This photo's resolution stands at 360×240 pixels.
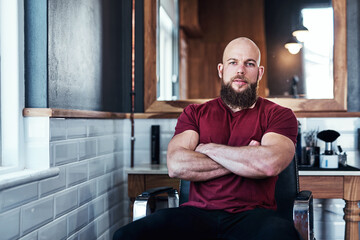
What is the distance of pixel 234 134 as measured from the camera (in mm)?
2047

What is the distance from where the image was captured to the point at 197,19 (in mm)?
3094

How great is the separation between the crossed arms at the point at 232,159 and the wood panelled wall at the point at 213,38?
109 cm

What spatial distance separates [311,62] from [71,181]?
1.94 meters

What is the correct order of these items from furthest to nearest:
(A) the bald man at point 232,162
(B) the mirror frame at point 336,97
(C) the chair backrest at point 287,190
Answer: (B) the mirror frame at point 336,97, (C) the chair backrest at point 287,190, (A) the bald man at point 232,162

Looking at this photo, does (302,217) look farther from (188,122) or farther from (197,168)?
(188,122)

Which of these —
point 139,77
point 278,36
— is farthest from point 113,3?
point 278,36

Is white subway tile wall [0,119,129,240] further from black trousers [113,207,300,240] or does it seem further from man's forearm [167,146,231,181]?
man's forearm [167,146,231,181]

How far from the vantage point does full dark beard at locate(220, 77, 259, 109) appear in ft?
7.07

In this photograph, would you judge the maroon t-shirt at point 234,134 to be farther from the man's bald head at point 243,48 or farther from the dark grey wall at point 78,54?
the dark grey wall at point 78,54

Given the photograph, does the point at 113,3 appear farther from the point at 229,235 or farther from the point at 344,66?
the point at 229,235

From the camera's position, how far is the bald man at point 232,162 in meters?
1.70

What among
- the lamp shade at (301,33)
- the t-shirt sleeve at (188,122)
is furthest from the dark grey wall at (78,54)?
the lamp shade at (301,33)

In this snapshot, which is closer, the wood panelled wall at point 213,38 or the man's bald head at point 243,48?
the man's bald head at point 243,48

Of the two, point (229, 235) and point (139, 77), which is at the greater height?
point (139, 77)
